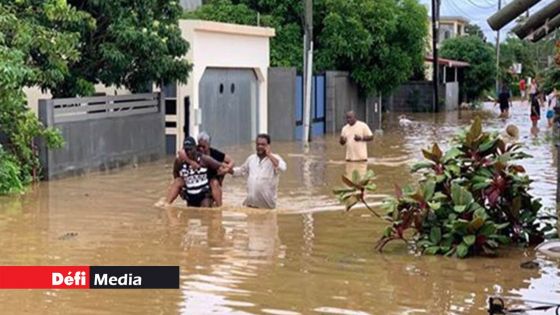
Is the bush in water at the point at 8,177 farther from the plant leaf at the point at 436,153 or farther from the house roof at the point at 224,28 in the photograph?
the house roof at the point at 224,28

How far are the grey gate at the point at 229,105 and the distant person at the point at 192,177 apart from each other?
1066 centimetres

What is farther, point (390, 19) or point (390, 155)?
point (390, 19)

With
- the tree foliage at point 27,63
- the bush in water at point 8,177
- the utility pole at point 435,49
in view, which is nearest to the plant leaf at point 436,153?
the tree foliage at point 27,63

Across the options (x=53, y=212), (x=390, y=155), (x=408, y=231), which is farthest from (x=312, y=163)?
(x=408, y=231)

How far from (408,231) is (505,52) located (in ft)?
237

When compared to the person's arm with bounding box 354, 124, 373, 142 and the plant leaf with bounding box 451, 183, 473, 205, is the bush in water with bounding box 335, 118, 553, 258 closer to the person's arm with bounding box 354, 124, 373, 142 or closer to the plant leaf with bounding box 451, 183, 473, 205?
the plant leaf with bounding box 451, 183, 473, 205

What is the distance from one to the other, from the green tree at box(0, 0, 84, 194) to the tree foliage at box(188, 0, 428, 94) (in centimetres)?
1380

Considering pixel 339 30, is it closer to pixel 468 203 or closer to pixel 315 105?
pixel 315 105

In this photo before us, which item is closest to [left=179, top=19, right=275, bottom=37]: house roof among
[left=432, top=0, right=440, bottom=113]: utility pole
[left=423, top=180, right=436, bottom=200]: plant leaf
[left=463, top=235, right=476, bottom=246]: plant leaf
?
[left=423, top=180, right=436, bottom=200]: plant leaf

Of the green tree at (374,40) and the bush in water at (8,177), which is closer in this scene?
the bush in water at (8,177)

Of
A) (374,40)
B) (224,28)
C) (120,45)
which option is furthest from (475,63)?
(120,45)

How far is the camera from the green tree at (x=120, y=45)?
19422mm

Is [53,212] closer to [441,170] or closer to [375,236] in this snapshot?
[375,236]

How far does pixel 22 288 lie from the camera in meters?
8.67
